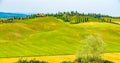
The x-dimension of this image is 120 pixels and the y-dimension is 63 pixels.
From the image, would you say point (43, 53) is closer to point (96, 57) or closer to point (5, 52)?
point (5, 52)

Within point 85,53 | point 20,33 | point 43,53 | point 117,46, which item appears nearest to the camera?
point 85,53

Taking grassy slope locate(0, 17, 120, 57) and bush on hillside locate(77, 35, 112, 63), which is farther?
grassy slope locate(0, 17, 120, 57)

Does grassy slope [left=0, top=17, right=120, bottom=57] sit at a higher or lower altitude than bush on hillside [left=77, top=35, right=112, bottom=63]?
lower

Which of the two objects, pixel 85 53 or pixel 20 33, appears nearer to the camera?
pixel 85 53

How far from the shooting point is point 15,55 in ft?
410

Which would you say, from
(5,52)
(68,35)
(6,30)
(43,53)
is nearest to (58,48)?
(43,53)

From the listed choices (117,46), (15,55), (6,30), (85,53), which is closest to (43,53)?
(15,55)

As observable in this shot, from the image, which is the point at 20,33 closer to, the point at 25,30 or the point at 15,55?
the point at 25,30

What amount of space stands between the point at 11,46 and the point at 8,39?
21.8 meters

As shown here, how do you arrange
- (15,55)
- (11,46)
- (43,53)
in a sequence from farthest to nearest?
1. (11,46)
2. (43,53)
3. (15,55)

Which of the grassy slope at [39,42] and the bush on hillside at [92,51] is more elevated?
the bush on hillside at [92,51]

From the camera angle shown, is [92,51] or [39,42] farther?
[39,42]

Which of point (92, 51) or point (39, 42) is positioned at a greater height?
point (92, 51)

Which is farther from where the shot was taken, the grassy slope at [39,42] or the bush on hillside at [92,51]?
the grassy slope at [39,42]
